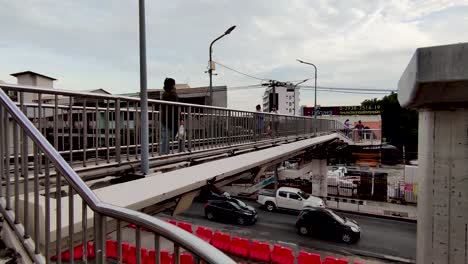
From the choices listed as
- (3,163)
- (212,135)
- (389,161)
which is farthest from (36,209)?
(389,161)

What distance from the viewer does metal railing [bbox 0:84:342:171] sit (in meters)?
3.75

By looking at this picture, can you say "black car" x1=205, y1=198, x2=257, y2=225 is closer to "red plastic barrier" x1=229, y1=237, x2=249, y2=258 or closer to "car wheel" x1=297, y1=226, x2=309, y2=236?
"car wheel" x1=297, y1=226, x2=309, y2=236

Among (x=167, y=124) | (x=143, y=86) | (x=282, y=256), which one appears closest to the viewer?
(x=143, y=86)

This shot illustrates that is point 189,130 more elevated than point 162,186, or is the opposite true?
point 189,130

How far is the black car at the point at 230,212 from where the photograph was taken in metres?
17.3

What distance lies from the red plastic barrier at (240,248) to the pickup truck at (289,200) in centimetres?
810

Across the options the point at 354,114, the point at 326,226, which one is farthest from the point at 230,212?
the point at 354,114

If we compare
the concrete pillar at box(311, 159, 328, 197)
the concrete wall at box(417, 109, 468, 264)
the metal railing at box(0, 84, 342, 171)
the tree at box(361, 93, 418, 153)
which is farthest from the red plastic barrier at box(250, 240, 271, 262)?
the tree at box(361, 93, 418, 153)

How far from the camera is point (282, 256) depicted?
11.2 meters

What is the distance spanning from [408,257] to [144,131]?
13.7m

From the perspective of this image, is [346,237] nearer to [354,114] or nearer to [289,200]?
[289,200]

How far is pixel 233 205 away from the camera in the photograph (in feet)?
58.4

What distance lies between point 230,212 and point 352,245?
6883 millimetres

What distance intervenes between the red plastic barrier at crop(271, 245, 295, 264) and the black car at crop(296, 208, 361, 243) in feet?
14.1
